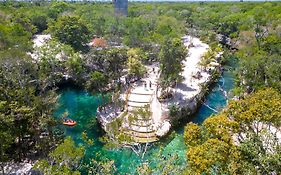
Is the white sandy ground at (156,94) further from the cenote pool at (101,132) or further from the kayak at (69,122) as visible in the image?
the kayak at (69,122)

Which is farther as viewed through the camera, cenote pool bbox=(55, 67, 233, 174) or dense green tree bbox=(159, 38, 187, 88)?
dense green tree bbox=(159, 38, 187, 88)

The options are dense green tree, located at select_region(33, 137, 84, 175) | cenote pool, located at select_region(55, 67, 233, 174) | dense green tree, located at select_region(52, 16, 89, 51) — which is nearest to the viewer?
dense green tree, located at select_region(33, 137, 84, 175)

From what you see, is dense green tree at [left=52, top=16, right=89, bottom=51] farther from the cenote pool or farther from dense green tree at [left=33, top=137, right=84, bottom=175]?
dense green tree at [left=33, top=137, right=84, bottom=175]

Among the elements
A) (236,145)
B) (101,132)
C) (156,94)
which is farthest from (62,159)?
(156,94)

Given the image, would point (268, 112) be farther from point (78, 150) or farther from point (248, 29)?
point (248, 29)

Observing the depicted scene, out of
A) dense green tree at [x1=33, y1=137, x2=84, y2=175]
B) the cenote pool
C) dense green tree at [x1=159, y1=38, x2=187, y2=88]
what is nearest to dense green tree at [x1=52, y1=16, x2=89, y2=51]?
the cenote pool

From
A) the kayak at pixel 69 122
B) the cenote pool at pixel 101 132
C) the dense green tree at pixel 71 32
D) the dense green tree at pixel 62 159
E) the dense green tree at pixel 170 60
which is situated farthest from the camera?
the dense green tree at pixel 71 32

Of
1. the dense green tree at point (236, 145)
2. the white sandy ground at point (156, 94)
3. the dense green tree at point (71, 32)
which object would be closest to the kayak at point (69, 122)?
the white sandy ground at point (156, 94)

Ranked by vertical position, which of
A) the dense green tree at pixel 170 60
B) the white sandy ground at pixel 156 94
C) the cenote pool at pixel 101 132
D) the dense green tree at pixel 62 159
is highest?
the dense green tree at pixel 170 60

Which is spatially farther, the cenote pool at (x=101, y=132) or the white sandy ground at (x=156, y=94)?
the white sandy ground at (x=156, y=94)
